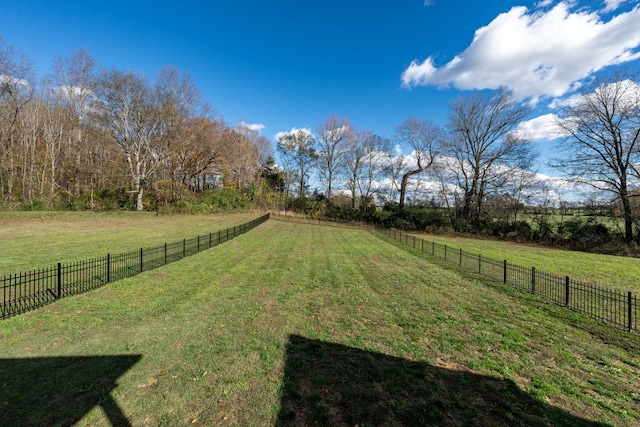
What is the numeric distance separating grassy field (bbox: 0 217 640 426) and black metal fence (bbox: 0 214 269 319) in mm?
619

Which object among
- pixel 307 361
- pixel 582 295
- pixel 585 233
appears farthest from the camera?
pixel 585 233

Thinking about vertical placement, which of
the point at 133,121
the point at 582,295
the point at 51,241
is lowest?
the point at 582,295

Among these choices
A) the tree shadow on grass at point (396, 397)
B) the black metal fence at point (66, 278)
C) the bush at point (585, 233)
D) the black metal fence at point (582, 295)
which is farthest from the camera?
the bush at point (585, 233)

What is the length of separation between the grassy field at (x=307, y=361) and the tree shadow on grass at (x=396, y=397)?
0.02 meters

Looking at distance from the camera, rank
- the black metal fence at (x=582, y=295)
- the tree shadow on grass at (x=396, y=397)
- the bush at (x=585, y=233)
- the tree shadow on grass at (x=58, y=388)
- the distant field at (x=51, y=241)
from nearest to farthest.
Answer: the tree shadow on grass at (x=58, y=388) → the tree shadow on grass at (x=396, y=397) → the black metal fence at (x=582, y=295) → the distant field at (x=51, y=241) → the bush at (x=585, y=233)

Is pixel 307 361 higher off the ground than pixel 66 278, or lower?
lower

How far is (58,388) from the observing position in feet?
12.4

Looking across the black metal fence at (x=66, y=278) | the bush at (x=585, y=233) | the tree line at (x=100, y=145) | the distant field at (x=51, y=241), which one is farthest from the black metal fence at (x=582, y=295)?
the tree line at (x=100, y=145)

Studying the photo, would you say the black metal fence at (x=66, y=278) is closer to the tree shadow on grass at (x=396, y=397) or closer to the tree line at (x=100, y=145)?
the tree shadow on grass at (x=396, y=397)

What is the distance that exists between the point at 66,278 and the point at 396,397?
11.1 metres

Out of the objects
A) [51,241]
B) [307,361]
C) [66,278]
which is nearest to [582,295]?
[307,361]

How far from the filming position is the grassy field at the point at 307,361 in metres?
3.48

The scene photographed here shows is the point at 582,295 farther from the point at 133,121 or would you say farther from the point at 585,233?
the point at 133,121

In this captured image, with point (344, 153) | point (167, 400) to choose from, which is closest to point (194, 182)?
point (344, 153)
